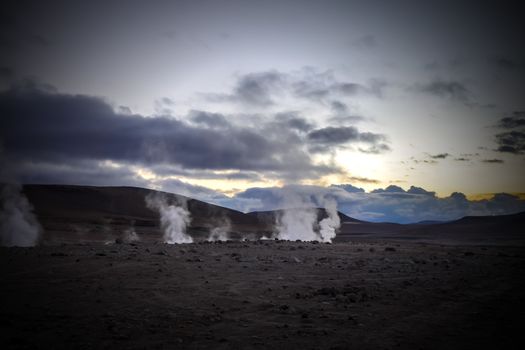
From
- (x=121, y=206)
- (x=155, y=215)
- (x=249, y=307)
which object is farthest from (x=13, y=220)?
(x=121, y=206)

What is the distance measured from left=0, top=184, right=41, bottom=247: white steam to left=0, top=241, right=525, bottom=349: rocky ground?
18.7m

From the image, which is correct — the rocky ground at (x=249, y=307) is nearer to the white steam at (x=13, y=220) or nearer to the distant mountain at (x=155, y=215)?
the white steam at (x=13, y=220)

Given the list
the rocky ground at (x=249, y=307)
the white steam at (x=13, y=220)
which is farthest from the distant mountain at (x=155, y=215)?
the rocky ground at (x=249, y=307)

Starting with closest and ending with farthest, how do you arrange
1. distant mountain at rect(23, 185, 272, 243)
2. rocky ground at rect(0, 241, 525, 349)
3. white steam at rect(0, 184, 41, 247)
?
rocky ground at rect(0, 241, 525, 349) < white steam at rect(0, 184, 41, 247) < distant mountain at rect(23, 185, 272, 243)

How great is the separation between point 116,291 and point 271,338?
6575 mm

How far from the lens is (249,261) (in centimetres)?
2123

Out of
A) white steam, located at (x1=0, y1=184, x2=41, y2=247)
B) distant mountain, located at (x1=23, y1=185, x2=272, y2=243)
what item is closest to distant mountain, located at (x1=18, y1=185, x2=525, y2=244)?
distant mountain, located at (x1=23, y1=185, x2=272, y2=243)

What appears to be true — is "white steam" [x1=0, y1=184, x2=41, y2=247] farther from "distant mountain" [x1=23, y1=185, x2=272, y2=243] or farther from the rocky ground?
"distant mountain" [x1=23, y1=185, x2=272, y2=243]

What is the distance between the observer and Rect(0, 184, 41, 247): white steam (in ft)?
107

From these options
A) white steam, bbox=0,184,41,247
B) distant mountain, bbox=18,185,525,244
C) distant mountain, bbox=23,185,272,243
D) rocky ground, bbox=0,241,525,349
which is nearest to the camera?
rocky ground, bbox=0,241,525,349

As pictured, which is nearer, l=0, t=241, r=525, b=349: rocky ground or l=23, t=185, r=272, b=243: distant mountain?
l=0, t=241, r=525, b=349: rocky ground

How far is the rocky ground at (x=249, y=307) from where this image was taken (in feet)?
24.5

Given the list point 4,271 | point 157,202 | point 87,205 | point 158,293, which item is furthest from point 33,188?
point 158,293

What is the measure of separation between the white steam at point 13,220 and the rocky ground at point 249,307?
61.4ft
